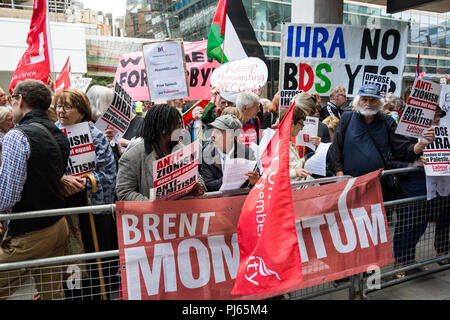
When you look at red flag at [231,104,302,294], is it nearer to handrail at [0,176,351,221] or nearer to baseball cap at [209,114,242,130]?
handrail at [0,176,351,221]

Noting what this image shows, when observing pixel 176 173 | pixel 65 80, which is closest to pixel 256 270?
pixel 176 173

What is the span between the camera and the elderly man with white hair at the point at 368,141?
13.9 ft

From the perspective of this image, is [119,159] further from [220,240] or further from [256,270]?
[256,270]

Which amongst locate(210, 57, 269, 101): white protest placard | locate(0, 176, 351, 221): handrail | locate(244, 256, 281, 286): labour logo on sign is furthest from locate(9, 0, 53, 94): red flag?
locate(244, 256, 281, 286): labour logo on sign

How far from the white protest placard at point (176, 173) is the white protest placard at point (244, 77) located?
2.78m

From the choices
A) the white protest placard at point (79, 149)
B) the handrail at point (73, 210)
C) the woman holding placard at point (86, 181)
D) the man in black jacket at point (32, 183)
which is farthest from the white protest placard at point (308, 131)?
the man in black jacket at point (32, 183)

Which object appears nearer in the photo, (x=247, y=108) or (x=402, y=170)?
(x=402, y=170)

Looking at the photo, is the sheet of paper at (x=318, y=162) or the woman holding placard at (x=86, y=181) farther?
the sheet of paper at (x=318, y=162)

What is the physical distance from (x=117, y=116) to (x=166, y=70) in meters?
1.34

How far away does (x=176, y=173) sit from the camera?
2809 millimetres

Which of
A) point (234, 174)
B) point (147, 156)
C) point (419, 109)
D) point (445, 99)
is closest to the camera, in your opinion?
point (147, 156)

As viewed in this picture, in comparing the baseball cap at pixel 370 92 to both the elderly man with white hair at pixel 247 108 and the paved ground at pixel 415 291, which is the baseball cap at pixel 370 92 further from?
the paved ground at pixel 415 291

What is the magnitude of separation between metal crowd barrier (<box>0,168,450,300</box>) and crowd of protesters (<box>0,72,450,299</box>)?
7 cm
